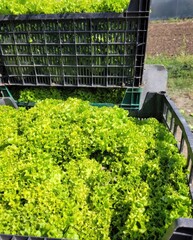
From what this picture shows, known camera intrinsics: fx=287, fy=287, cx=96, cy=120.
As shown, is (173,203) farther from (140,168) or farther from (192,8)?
(192,8)

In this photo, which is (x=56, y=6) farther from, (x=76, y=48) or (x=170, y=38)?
(x=170, y=38)

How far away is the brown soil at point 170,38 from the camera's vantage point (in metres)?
9.22

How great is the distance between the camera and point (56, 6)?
13.2 feet

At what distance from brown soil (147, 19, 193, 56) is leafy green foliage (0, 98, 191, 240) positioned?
6.19 m

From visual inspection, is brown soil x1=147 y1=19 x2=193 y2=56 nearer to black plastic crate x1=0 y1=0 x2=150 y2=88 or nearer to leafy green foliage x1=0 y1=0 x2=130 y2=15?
black plastic crate x1=0 y1=0 x2=150 y2=88

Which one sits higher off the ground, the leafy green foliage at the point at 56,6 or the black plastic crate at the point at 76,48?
the leafy green foliage at the point at 56,6

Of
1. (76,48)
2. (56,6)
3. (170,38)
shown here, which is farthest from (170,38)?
(56,6)

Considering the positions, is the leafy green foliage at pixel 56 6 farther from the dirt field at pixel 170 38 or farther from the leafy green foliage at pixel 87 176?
the dirt field at pixel 170 38

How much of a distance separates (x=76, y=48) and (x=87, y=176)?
79.1 inches

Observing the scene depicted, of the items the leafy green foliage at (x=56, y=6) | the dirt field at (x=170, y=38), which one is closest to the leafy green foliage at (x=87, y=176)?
the leafy green foliage at (x=56, y=6)

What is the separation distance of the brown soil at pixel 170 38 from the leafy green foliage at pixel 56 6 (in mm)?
5457

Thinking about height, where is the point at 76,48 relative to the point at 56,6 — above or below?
below

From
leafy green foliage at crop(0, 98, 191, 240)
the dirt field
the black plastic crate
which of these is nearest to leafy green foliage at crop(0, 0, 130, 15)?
the black plastic crate

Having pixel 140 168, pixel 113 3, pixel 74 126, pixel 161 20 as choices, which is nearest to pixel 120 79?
pixel 113 3
